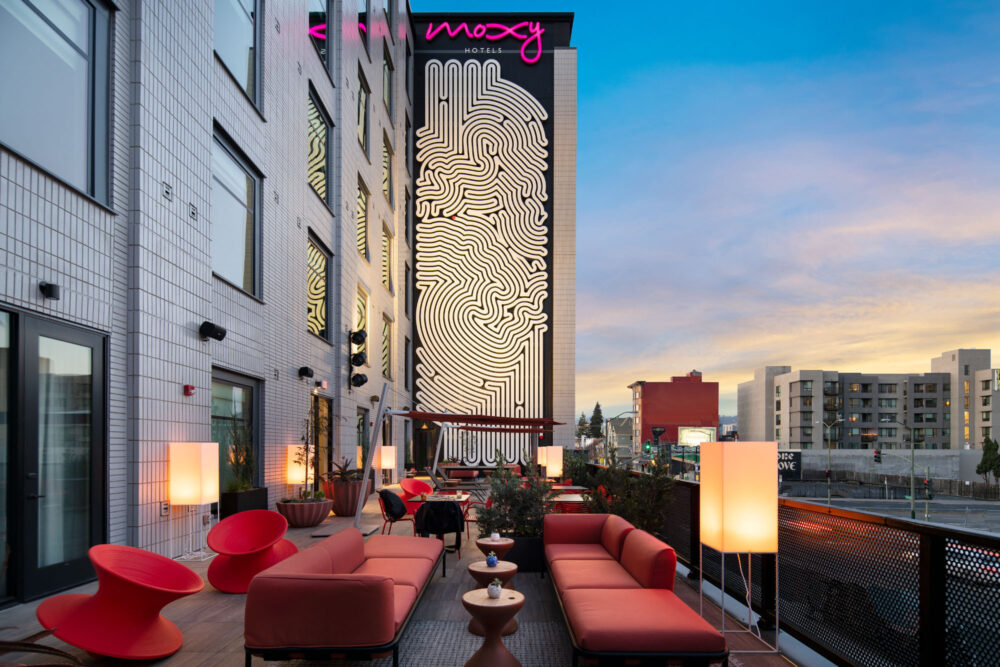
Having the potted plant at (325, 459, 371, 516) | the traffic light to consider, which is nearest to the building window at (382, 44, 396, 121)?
the traffic light

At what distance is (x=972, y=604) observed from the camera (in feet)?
9.45

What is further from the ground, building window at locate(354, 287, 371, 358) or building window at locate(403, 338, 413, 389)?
building window at locate(354, 287, 371, 358)

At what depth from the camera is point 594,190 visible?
7656cm

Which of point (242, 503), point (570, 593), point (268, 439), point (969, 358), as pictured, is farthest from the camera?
point (969, 358)

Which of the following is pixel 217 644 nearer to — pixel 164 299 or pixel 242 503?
pixel 164 299

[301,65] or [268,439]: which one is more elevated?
[301,65]

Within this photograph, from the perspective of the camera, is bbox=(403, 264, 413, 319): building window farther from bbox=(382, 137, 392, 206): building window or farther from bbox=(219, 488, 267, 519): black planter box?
bbox=(219, 488, 267, 519): black planter box

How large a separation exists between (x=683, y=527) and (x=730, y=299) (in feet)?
180

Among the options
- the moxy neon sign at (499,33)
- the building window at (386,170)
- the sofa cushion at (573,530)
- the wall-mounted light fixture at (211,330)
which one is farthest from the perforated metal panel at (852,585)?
the moxy neon sign at (499,33)

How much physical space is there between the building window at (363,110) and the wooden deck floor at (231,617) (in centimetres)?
1251

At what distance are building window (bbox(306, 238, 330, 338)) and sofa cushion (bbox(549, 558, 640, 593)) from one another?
8317 millimetres

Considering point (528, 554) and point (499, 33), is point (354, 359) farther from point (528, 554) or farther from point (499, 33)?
point (499, 33)

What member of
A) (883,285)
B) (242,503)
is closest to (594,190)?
(883,285)

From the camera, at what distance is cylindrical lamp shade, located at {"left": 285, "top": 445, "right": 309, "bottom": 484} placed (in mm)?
11031
